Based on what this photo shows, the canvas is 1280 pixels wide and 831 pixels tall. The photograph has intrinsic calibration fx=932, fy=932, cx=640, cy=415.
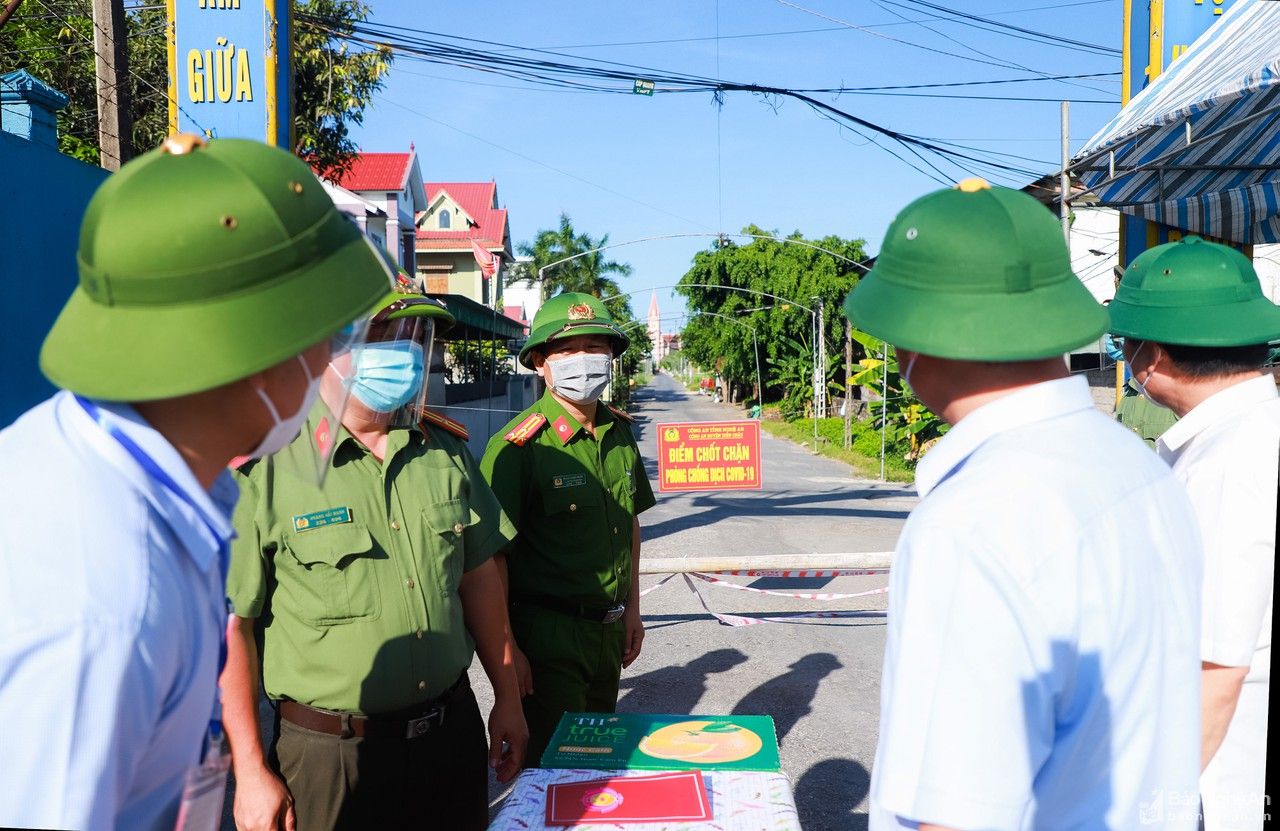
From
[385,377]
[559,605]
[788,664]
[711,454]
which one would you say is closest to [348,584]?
[385,377]

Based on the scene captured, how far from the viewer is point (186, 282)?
0.94 metres

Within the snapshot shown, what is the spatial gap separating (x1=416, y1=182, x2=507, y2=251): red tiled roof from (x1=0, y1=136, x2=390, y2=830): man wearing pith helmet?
146ft

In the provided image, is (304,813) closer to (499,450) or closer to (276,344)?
(499,450)

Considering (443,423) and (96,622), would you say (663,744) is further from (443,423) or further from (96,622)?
(96,622)

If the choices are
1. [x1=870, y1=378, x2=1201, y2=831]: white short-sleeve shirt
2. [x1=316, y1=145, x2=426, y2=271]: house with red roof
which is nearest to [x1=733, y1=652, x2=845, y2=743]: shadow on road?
[x1=870, y1=378, x2=1201, y2=831]: white short-sleeve shirt

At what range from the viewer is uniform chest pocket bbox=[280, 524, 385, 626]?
2.27 metres

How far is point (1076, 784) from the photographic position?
1165 millimetres

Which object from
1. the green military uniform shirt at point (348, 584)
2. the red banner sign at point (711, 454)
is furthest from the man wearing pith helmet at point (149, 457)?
the red banner sign at point (711, 454)

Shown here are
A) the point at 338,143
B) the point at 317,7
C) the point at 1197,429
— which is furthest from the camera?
the point at 338,143

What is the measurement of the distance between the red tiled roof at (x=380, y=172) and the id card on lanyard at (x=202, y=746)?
3562 cm

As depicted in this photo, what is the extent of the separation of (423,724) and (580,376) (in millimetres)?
1549

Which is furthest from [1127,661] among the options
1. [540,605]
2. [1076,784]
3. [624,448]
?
[624,448]

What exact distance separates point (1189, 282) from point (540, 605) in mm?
2229

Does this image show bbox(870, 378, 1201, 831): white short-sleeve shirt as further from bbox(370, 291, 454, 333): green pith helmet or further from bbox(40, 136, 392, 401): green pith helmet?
bbox(370, 291, 454, 333): green pith helmet
